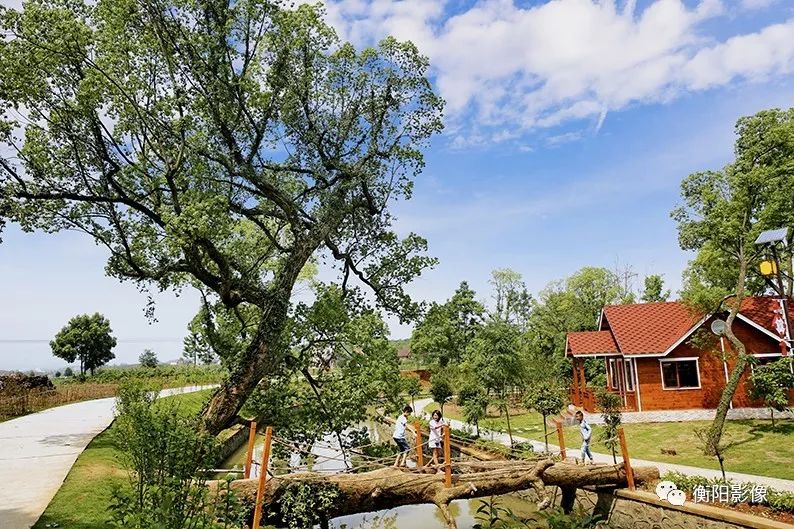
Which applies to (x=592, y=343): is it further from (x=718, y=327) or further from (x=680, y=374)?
(x=718, y=327)

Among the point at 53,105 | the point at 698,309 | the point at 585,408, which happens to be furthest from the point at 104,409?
the point at 698,309

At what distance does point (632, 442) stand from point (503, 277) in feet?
114

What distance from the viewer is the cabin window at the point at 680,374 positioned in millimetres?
21562

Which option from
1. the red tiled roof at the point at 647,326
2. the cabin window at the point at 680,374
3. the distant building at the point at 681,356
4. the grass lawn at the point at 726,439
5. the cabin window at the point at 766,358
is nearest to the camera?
the grass lawn at the point at 726,439

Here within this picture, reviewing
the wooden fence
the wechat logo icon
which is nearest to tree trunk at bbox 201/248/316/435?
the wechat logo icon

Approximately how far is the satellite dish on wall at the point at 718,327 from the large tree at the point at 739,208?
22.8 inches

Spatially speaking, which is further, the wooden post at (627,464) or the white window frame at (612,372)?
the white window frame at (612,372)

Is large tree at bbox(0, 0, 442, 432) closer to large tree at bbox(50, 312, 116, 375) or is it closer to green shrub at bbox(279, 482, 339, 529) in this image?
green shrub at bbox(279, 482, 339, 529)

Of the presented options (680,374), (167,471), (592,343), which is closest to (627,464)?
(167,471)

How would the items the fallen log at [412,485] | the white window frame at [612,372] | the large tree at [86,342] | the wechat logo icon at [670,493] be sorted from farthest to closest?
the large tree at [86,342] → the white window frame at [612,372] → the wechat logo icon at [670,493] → the fallen log at [412,485]

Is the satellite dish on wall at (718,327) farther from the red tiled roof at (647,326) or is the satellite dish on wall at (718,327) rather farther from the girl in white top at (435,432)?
the girl in white top at (435,432)

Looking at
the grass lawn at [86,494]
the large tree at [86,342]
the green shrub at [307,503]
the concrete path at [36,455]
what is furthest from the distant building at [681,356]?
the large tree at [86,342]

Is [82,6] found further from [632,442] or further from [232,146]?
[632,442]

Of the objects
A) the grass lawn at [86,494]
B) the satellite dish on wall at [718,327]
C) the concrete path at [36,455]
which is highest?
the satellite dish on wall at [718,327]
